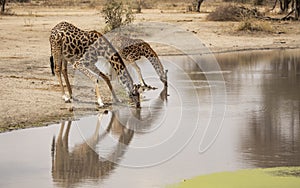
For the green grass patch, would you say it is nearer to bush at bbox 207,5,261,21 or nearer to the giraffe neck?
the giraffe neck

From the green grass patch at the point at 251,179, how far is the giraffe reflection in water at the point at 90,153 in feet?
3.97

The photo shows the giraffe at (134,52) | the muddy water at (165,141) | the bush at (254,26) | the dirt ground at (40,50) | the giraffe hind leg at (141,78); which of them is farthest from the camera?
the bush at (254,26)

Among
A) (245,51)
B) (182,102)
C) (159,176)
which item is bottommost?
(245,51)

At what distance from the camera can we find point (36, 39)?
2812 cm

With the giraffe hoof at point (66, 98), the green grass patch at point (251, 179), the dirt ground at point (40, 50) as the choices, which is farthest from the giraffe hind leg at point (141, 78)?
the green grass patch at point (251, 179)

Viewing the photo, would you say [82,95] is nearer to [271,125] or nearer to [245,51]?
[271,125]

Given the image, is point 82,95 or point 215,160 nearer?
point 215,160

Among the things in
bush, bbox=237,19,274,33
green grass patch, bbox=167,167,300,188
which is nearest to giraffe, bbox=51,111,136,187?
green grass patch, bbox=167,167,300,188

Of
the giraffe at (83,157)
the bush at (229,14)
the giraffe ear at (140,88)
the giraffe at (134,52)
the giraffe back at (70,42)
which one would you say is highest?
the giraffe back at (70,42)

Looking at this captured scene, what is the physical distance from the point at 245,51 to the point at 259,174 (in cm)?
1787

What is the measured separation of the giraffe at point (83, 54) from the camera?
15.4m

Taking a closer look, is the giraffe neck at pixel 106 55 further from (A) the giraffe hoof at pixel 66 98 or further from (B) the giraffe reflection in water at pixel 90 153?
(B) the giraffe reflection in water at pixel 90 153

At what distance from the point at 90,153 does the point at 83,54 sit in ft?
15.5

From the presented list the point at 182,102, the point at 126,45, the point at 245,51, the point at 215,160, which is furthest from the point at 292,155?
the point at 245,51
